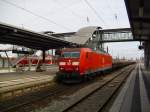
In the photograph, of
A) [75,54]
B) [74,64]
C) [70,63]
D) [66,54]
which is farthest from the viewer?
[66,54]

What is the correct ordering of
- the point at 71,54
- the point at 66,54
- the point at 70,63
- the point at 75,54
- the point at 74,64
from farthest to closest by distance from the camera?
the point at 66,54
the point at 71,54
the point at 75,54
the point at 70,63
the point at 74,64

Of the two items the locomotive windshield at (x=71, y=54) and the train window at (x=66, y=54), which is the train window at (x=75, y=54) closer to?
the locomotive windshield at (x=71, y=54)

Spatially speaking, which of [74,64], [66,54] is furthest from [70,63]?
[66,54]

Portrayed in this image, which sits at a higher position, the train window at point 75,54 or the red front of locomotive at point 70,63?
the train window at point 75,54

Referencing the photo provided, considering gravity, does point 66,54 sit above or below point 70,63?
above

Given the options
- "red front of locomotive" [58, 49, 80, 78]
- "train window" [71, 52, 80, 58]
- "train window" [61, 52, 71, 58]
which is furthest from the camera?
"train window" [61, 52, 71, 58]

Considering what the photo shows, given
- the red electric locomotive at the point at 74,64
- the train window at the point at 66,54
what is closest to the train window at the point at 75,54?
the red electric locomotive at the point at 74,64

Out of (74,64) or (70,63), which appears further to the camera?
(70,63)

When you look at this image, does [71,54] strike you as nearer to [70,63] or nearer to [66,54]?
[66,54]

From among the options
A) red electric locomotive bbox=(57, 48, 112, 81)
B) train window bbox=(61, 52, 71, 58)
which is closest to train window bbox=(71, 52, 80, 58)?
red electric locomotive bbox=(57, 48, 112, 81)

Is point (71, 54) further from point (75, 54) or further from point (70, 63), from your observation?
point (70, 63)

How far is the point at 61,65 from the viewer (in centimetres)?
2250

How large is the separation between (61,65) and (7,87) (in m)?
6.91

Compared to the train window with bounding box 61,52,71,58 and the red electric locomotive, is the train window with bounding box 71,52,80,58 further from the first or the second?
the train window with bounding box 61,52,71,58
